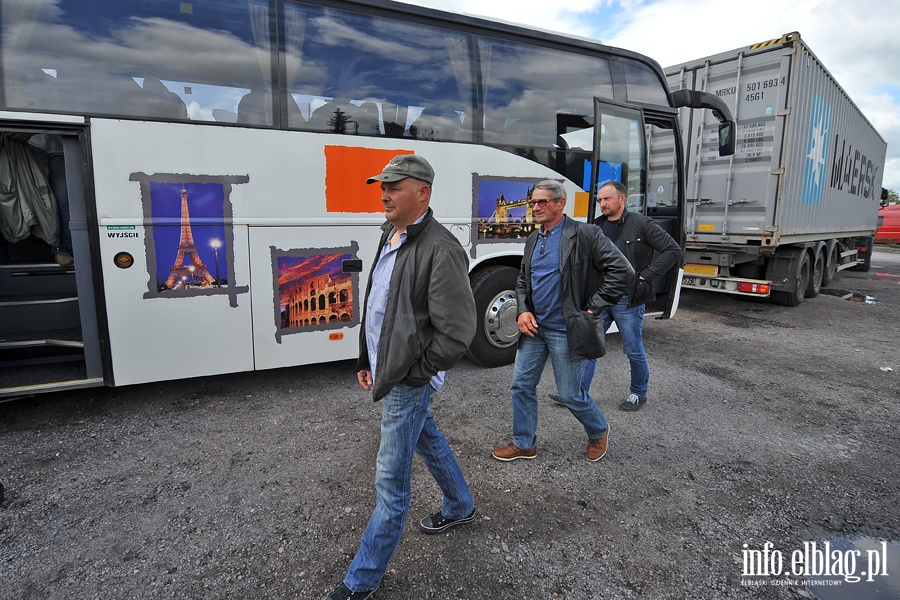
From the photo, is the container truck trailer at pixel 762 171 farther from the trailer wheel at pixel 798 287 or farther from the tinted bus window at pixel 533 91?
the tinted bus window at pixel 533 91

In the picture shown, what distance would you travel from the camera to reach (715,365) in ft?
A: 18.6

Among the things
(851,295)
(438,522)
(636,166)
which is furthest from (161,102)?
(851,295)

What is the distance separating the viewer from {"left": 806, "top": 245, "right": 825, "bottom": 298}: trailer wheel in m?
9.87

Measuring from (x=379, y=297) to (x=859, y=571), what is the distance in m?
2.64

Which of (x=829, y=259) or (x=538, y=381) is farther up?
(x=829, y=259)

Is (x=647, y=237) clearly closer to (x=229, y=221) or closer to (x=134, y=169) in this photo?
(x=229, y=221)

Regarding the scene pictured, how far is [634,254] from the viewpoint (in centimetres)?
416

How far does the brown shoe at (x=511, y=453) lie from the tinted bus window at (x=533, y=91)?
9.54ft

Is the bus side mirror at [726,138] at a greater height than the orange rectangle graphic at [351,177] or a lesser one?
greater

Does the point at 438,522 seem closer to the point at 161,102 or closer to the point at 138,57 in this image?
the point at 161,102

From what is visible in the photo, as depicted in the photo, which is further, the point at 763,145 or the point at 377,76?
the point at 763,145

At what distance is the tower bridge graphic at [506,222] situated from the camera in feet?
16.6

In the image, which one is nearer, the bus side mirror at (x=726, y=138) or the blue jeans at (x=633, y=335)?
the blue jeans at (x=633, y=335)

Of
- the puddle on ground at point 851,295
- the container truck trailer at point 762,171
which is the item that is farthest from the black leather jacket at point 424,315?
the puddle on ground at point 851,295
